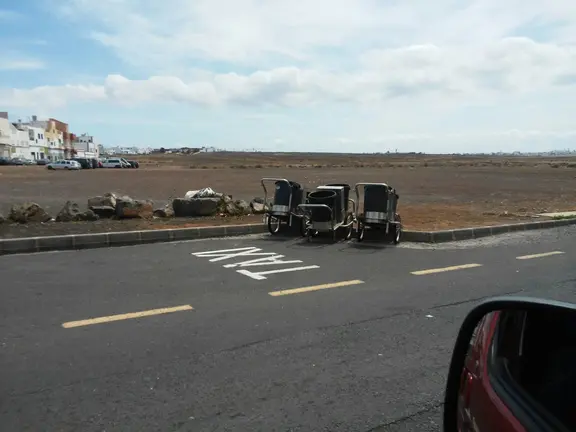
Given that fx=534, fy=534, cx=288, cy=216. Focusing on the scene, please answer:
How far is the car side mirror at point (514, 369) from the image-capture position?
1450 millimetres

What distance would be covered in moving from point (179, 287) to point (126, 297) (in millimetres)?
754

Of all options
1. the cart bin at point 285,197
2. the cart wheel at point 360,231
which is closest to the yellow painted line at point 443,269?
the cart wheel at point 360,231

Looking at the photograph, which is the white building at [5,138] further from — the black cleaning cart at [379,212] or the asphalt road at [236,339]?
the asphalt road at [236,339]

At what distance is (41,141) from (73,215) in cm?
12416

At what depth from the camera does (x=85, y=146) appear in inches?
6038

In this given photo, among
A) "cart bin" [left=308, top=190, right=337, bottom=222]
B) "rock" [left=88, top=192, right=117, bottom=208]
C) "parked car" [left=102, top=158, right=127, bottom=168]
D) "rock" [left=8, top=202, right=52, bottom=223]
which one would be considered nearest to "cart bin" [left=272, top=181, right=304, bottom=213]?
"cart bin" [left=308, top=190, right=337, bottom=222]

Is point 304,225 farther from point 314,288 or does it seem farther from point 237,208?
point 314,288

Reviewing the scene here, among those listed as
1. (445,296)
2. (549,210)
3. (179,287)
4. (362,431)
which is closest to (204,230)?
(179,287)

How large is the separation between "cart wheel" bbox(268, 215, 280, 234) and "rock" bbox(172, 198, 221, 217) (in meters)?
2.43

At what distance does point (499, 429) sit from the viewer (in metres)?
1.48

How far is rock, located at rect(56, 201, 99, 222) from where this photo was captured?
12789 millimetres

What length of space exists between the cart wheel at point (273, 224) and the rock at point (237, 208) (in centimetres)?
222

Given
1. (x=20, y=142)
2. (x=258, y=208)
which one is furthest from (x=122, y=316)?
(x=20, y=142)

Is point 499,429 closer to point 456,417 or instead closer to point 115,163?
point 456,417
